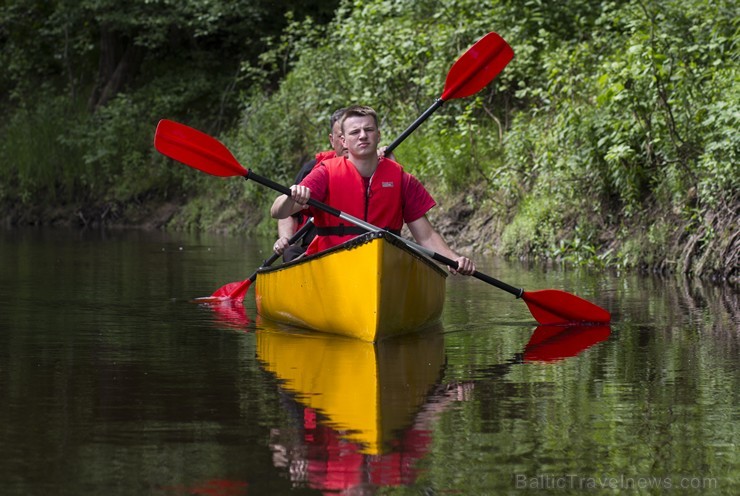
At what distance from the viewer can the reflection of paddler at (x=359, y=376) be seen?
422 cm

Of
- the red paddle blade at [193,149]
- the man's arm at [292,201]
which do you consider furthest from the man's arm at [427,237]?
the red paddle blade at [193,149]

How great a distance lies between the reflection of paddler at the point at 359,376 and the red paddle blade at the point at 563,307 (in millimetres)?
819

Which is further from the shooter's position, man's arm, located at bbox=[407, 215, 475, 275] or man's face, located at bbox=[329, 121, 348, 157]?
man's face, located at bbox=[329, 121, 348, 157]

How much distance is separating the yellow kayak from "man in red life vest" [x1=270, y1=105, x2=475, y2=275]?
0.96 ft

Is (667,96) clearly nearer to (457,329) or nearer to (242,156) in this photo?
(457,329)

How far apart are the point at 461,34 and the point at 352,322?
28.1 feet

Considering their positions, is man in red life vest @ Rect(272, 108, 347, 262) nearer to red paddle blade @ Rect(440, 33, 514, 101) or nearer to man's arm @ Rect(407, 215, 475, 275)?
man's arm @ Rect(407, 215, 475, 275)

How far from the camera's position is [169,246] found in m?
16.7

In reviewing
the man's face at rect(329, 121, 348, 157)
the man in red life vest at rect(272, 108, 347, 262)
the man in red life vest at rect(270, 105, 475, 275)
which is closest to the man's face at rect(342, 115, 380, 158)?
the man in red life vest at rect(270, 105, 475, 275)

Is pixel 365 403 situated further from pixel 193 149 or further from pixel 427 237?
pixel 193 149

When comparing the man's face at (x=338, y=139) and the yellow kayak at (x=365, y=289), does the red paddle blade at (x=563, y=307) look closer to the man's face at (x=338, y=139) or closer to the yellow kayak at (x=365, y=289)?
the yellow kayak at (x=365, y=289)

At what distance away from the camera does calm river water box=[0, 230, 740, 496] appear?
11.2ft

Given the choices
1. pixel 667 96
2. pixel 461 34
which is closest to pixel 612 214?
pixel 667 96

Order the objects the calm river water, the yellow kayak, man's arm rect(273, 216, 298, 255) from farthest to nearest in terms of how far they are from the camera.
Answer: man's arm rect(273, 216, 298, 255) < the yellow kayak < the calm river water
